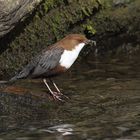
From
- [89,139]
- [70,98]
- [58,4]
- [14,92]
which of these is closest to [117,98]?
[70,98]

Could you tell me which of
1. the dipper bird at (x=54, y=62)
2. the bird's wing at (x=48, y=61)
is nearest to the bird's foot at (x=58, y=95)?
the dipper bird at (x=54, y=62)

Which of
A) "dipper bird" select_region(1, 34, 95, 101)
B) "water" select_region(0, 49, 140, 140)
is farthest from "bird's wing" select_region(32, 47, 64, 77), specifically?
"water" select_region(0, 49, 140, 140)

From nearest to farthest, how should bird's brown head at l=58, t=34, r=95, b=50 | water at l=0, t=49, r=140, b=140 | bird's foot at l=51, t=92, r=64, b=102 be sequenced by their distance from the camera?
water at l=0, t=49, r=140, b=140, bird's foot at l=51, t=92, r=64, b=102, bird's brown head at l=58, t=34, r=95, b=50

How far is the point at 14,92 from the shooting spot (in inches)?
292

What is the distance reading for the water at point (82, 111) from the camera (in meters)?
6.22

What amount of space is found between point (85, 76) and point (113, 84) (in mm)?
789

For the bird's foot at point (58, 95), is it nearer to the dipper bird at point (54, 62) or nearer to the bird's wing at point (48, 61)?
the dipper bird at point (54, 62)

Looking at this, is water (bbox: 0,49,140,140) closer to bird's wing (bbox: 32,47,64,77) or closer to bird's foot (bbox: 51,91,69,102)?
bird's foot (bbox: 51,91,69,102)

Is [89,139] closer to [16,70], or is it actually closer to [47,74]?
[47,74]

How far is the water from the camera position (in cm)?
622

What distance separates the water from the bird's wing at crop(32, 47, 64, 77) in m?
0.26

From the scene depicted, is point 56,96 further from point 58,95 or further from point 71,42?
point 71,42

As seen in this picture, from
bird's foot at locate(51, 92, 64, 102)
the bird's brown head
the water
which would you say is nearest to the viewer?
the water

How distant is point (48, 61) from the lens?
780 centimetres
